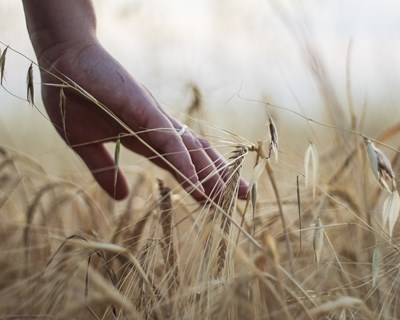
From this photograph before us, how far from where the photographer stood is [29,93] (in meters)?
0.83

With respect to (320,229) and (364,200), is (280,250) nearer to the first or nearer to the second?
(364,200)

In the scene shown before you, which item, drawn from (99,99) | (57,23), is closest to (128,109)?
(99,99)

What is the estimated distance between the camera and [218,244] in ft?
2.49

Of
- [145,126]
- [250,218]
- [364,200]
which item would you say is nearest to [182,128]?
[145,126]

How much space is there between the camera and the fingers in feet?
3.63

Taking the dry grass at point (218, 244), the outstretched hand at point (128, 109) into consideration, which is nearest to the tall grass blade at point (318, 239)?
the dry grass at point (218, 244)

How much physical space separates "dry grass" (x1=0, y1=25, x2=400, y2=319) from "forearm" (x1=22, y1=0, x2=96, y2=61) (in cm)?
17

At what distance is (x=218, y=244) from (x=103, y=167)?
43 centimetres

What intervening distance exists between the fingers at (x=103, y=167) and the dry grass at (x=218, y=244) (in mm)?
29

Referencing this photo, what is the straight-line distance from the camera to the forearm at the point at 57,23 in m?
1.03

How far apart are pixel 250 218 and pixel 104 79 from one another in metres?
0.29

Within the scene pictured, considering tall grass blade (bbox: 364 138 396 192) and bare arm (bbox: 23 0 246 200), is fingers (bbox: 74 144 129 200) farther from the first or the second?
tall grass blade (bbox: 364 138 396 192)

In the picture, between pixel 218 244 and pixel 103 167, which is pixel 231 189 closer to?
pixel 218 244

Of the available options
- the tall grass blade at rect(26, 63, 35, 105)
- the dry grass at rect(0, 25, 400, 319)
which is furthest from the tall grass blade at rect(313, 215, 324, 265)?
the tall grass blade at rect(26, 63, 35, 105)
